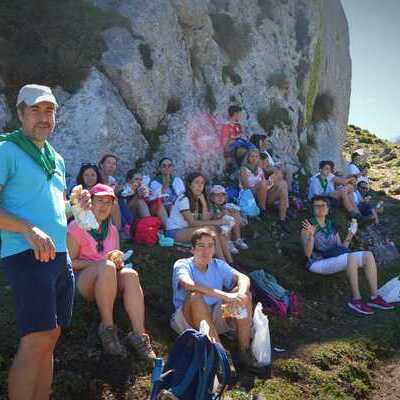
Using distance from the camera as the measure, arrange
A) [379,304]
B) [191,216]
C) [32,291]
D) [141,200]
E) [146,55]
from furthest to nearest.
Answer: [146,55], [141,200], [191,216], [379,304], [32,291]

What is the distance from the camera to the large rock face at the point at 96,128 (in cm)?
1192

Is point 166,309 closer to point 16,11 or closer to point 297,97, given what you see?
point 16,11

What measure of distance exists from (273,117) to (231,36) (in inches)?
151

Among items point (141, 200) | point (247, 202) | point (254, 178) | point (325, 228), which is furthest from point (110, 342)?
point (254, 178)

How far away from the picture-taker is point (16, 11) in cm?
1397

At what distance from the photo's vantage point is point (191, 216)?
9547 millimetres

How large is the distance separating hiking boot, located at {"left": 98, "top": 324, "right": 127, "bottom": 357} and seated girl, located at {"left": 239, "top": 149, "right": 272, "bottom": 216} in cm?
747

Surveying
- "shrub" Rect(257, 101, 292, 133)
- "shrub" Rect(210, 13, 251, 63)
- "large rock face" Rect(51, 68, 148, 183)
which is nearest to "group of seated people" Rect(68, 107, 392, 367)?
"large rock face" Rect(51, 68, 148, 183)

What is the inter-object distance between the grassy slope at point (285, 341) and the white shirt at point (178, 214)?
672 millimetres

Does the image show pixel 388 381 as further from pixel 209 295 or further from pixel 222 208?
pixel 222 208

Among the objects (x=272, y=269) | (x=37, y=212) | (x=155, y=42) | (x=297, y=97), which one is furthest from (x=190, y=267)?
(x=297, y=97)

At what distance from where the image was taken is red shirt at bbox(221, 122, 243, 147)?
1593 cm

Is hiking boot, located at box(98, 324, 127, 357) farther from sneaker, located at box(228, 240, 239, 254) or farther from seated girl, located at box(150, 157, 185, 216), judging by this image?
seated girl, located at box(150, 157, 185, 216)

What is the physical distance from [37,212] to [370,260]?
24.6ft
